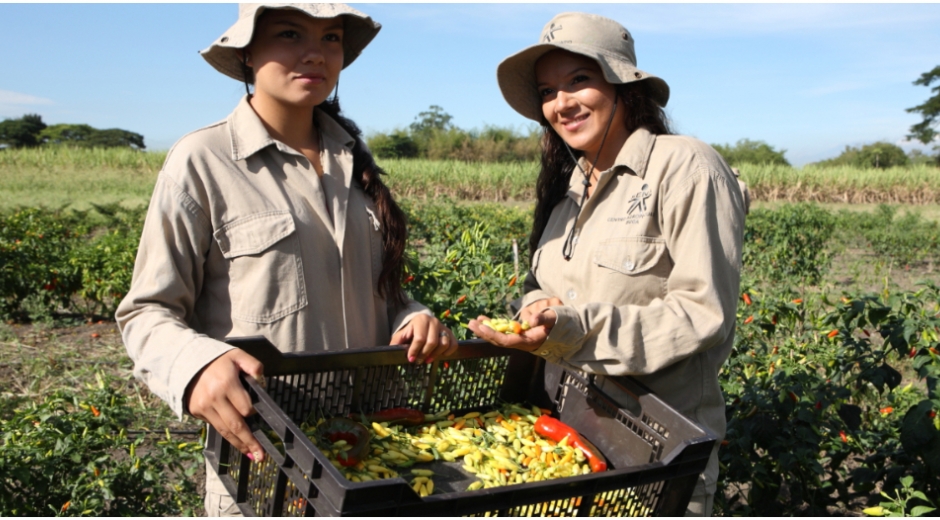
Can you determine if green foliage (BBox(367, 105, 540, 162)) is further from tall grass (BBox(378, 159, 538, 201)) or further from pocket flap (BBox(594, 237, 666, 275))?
pocket flap (BBox(594, 237, 666, 275))

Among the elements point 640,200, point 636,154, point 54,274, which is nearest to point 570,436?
point 640,200

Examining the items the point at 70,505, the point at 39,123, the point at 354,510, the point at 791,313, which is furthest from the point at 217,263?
the point at 39,123

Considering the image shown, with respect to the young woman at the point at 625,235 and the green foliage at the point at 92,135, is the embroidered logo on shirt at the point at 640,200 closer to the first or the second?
the young woman at the point at 625,235

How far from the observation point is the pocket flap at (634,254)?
195 centimetres

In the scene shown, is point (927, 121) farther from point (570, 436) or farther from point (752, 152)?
point (570, 436)

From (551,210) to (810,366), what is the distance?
5.46 ft

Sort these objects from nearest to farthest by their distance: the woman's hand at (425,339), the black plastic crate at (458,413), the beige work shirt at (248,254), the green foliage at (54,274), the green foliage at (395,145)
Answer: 1. the black plastic crate at (458,413)
2. the beige work shirt at (248,254)
3. the woman's hand at (425,339)
4. the green foliage at (54,274)
5. the green foliage at (395,145)

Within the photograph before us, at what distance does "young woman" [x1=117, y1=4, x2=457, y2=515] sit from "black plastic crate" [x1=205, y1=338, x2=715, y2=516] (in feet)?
0.37

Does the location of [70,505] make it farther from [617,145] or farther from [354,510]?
[617,145]

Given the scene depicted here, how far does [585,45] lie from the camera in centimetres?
210

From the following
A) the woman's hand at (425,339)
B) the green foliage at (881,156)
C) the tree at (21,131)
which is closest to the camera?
the woman's hand at (425,339)

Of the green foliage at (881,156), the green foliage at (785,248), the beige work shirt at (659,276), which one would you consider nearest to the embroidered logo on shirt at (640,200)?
the beige work shirt at (659,276)

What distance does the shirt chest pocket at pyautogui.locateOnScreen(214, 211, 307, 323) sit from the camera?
1.91m

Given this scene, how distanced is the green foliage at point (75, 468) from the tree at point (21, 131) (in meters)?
54.9
